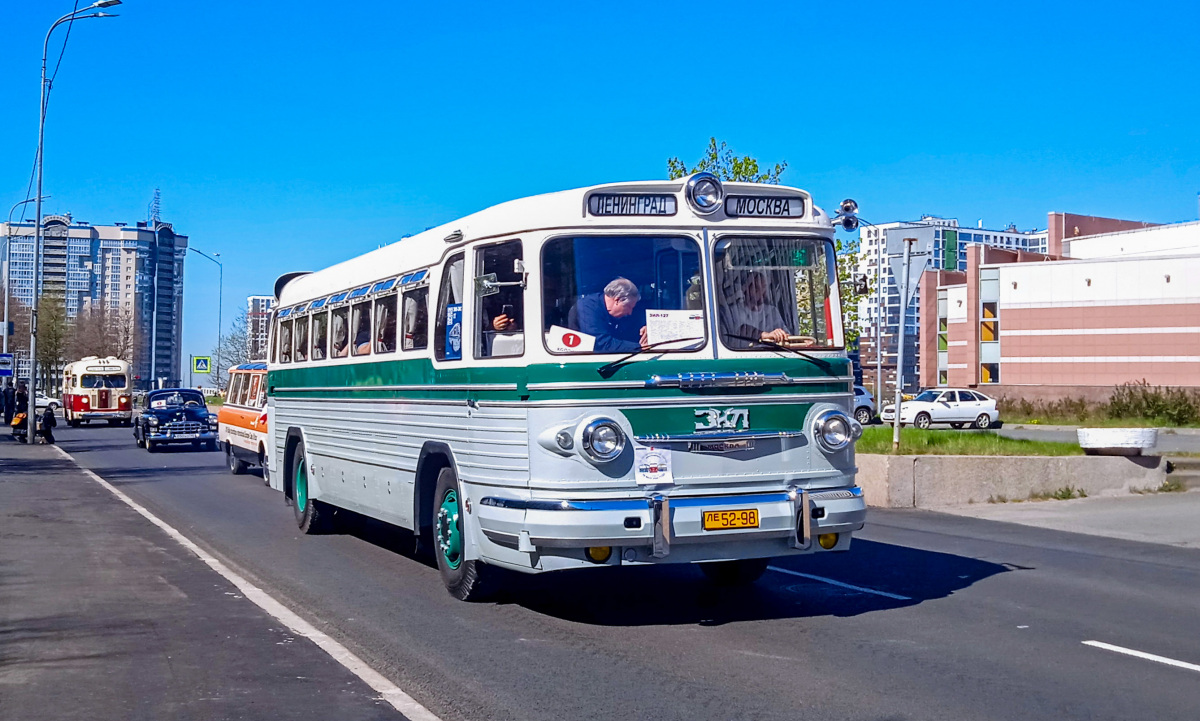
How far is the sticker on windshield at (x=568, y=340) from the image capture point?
8.40 meters

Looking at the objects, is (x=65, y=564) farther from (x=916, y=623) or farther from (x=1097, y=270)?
(x=1097, y=270)

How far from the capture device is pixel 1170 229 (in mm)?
79750

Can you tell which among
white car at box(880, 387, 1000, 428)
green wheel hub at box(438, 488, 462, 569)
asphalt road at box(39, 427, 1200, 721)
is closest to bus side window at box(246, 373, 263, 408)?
asphalt road at box(39, 427, 1200, 721)

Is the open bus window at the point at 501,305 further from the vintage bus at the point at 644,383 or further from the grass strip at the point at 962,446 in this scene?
the grass strip at the point at 962,446

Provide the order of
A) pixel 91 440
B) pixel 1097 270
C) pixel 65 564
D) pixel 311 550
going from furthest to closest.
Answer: pixel 1097 270, pixel 91 440, pixel 311 550, pixel 65 564

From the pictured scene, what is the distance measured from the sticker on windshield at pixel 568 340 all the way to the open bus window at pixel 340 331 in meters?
4.84

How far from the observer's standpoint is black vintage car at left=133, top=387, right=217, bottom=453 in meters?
34.6

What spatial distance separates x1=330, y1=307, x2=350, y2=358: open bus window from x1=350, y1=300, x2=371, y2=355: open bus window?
150 millimetres

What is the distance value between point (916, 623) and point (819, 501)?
115 centimetres

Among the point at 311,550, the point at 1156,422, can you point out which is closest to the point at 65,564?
the point at 311,550

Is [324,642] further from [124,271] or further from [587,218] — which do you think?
[124,271]

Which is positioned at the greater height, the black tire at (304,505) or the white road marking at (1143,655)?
the black tire at (304,505)

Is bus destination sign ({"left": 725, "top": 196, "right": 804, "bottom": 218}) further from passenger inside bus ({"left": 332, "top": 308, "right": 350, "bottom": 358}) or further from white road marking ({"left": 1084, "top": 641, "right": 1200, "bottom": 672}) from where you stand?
passenger inside bus ({"left": 332, "top": 308, "right": 350, "bottom": 358})

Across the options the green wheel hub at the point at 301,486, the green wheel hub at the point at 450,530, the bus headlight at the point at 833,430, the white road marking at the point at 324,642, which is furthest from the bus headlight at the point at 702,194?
the green wheel hub at the point at 301,486
